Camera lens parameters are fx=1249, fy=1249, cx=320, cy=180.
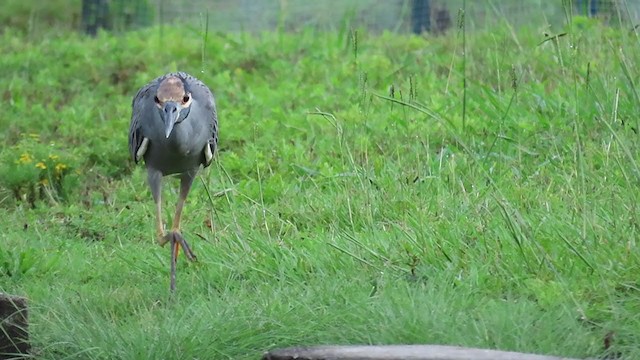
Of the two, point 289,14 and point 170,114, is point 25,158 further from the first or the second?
point 289,14

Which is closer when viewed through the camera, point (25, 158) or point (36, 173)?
point (36, 173)

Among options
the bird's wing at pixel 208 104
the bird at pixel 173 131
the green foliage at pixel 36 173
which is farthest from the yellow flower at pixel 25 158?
the bird's wing at pixel 208 104

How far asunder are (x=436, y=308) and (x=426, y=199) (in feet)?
5.60

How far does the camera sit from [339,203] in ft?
22.8

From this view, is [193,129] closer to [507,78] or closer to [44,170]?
[44,170]

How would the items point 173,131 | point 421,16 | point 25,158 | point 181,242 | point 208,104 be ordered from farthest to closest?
point 421,16
point 25,158
point 208,104
point 173,131
point 181,242

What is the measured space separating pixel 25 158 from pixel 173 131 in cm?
228

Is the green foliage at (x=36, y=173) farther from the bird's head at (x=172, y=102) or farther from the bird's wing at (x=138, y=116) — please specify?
the bird's head at (x=172, y=102)

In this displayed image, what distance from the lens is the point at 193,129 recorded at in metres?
6.71

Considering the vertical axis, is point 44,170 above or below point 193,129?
below

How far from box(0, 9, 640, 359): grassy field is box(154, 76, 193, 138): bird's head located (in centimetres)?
41

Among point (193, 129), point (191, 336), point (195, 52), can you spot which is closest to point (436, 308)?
point (191, 336)

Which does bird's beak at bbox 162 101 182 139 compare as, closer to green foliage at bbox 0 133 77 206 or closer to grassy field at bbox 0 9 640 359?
grassy field at bbox 0 9 640 359

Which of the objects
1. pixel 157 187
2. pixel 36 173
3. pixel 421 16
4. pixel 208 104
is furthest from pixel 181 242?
pixel 421 16
